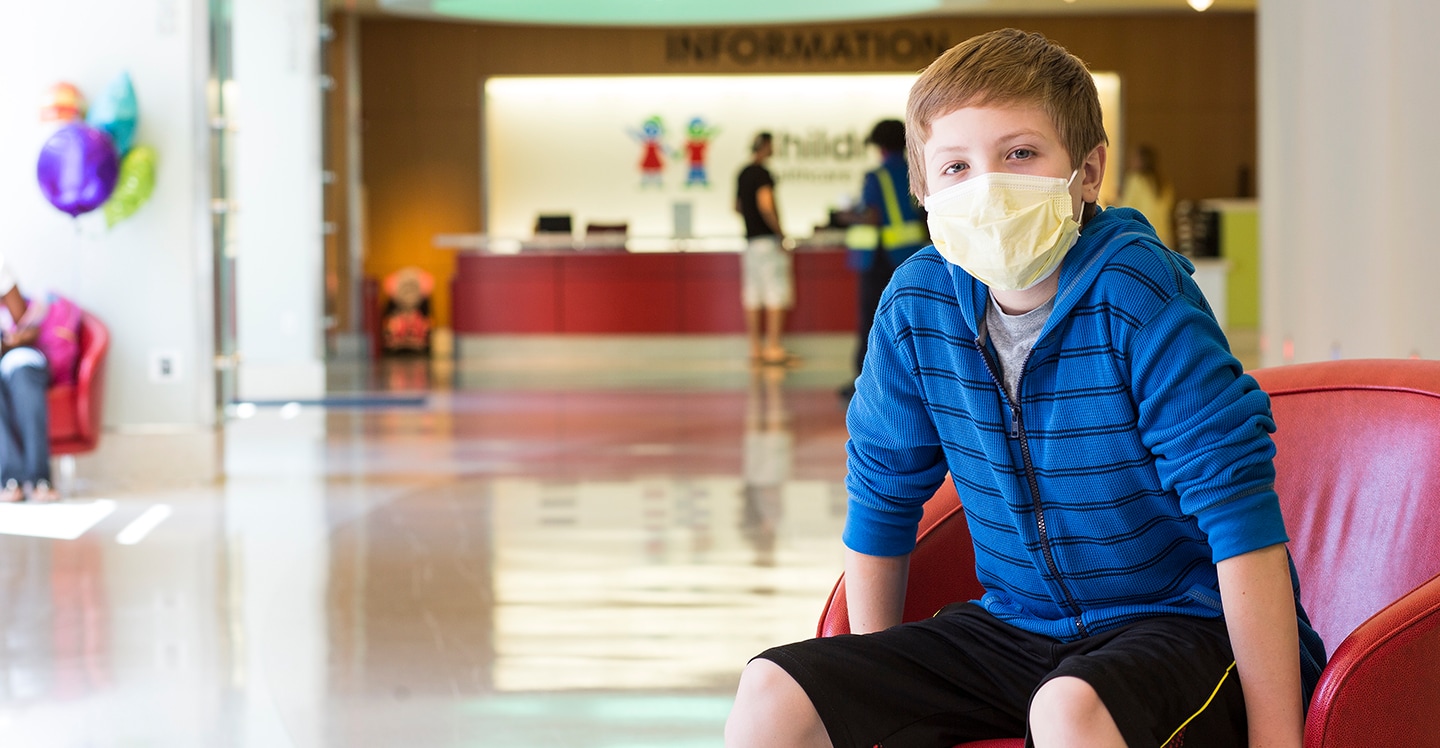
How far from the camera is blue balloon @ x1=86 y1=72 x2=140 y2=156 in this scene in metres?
5.67

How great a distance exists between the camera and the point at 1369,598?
1.68m

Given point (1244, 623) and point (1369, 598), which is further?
point (1369, 598)

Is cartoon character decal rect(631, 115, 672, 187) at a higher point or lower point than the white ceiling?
lower

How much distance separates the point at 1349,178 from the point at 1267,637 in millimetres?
4633

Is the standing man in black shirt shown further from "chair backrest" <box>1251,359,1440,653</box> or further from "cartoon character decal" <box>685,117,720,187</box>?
"chair backrest" <box>1251,359,1440,653</box>

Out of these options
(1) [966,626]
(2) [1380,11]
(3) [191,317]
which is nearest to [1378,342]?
(2) [1380,11]

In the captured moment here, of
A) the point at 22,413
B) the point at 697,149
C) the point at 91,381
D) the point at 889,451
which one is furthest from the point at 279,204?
the point at 889,451

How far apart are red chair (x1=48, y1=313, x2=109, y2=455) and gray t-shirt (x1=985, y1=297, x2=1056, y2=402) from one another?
15.7 ft

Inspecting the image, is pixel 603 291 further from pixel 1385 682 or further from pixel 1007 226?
pixel 1385 682

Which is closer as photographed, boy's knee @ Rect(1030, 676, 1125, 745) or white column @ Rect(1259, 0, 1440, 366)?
boy's knee @ Rect(1030, 676, 1125, 745)

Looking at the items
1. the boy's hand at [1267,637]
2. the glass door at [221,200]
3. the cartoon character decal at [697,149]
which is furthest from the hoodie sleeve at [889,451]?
the cartoon character decal at [697,149]

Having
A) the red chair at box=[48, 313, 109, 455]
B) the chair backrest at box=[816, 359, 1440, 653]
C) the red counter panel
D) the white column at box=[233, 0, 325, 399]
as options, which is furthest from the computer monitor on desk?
the chair backrest at box=[816, 359, 1440, 653]

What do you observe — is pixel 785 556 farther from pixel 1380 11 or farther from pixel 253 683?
pixel 1380 11

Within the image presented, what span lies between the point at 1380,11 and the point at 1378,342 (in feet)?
3.72
